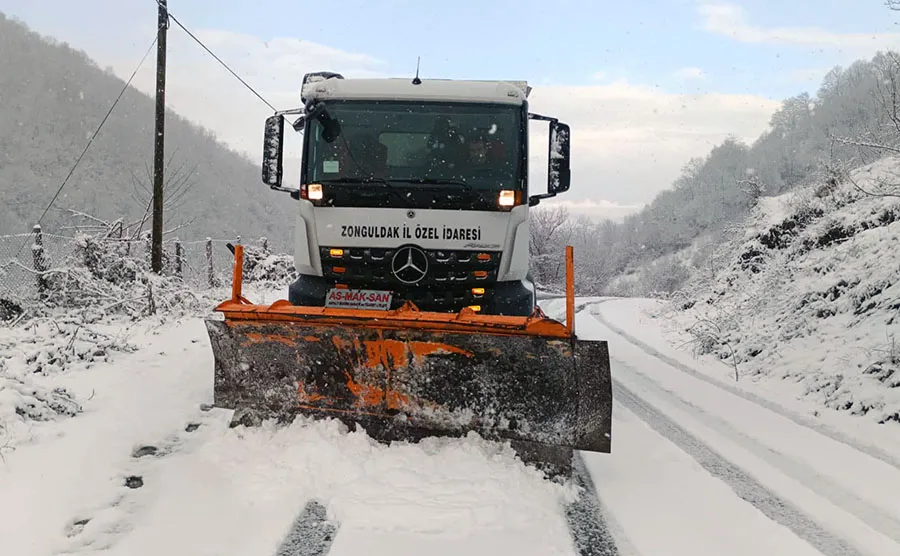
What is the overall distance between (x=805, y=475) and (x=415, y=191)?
3.41 meters

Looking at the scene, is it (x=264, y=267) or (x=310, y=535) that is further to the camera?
(x=264, y=267)

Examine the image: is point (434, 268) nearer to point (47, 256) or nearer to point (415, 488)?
point (415, 488)

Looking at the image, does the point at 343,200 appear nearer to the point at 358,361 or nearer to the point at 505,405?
the point at 358,361

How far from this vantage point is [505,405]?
3742mm

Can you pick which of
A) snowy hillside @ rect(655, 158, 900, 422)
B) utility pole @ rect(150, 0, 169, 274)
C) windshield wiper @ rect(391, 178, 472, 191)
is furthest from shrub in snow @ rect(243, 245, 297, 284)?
windshield wiper @ rect(391, 178, 472, 191)

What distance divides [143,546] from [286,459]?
1.02 m

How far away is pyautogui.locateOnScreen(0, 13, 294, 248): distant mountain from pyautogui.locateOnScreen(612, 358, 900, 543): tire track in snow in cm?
6116

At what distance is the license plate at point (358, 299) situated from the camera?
4.53 meters

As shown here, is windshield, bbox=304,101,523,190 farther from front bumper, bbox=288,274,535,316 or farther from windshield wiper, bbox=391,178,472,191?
front bumper, bbox=288,274,535,316

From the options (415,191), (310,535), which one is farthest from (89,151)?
(310,535)

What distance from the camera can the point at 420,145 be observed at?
502cm

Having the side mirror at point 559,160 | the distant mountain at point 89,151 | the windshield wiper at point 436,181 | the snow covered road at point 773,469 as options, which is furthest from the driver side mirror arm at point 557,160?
the distant mountain at point 89,151

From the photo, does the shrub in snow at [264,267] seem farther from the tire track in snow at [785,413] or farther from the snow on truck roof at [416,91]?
the snow on truck roof at [416,91]

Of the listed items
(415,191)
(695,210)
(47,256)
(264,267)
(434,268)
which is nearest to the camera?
(434,268)
